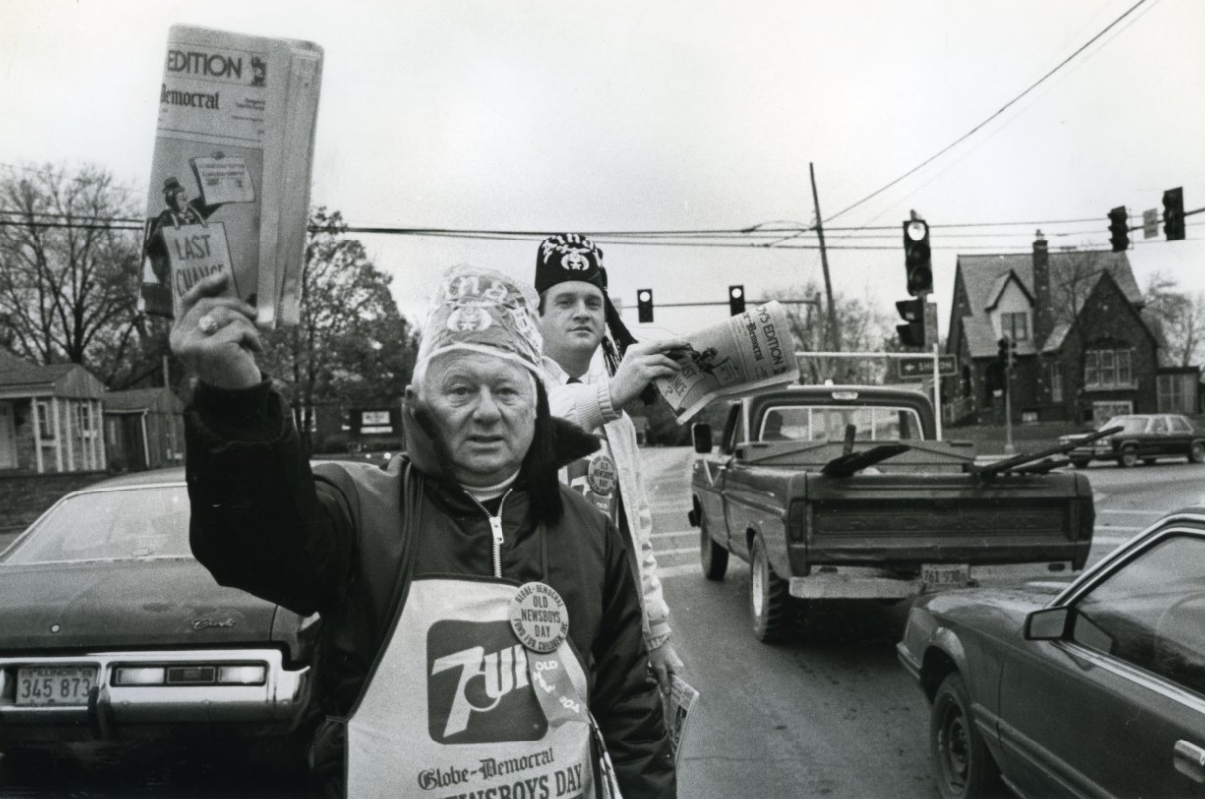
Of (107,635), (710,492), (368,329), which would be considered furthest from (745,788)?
(368,329)

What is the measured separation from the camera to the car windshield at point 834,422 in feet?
28.8

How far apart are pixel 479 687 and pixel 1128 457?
1242 inches

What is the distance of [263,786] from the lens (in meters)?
4.24

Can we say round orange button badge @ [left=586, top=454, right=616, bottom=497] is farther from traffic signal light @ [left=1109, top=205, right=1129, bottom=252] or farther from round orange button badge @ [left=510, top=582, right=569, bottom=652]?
traffic signal light @ [left=1109, top=205, right=1129, bottom=252]

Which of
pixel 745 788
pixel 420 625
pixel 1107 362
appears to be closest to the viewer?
pixel 420 625

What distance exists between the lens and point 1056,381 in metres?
48.9

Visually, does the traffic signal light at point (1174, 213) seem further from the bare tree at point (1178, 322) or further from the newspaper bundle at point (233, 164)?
the bare tree at point (1178, 322)

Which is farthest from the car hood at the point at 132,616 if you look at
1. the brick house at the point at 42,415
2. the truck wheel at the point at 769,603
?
the brick house at the point at 42,415

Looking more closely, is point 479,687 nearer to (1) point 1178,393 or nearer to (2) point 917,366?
(2) point 917,366

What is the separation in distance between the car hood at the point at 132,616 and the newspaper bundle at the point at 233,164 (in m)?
3.09

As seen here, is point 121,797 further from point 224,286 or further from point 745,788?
point 224,286

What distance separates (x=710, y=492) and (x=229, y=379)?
27.3 feet

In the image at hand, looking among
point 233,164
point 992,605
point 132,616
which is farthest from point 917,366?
point 233,164

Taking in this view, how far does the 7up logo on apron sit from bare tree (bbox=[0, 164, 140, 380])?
48.3ft
